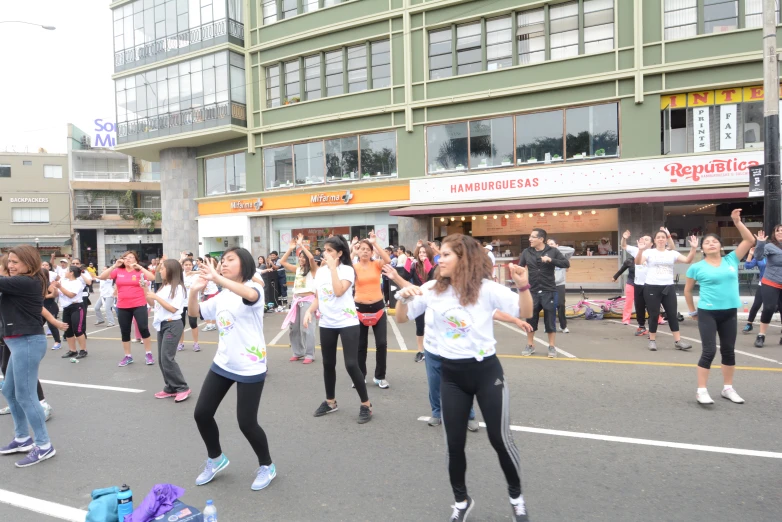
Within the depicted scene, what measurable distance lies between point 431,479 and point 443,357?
49.7 inches

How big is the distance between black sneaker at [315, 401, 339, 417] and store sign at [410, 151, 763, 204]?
1413cm

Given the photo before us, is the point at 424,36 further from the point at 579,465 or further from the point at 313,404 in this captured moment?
the point at 579,465

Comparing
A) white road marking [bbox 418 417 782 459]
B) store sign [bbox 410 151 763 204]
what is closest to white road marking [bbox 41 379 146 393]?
white road marking [bbox 418 417 782 459]

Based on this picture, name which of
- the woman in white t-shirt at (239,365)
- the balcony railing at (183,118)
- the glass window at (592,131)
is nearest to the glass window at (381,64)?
the balcony railing at (183,118)

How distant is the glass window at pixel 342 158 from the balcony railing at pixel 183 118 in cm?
491

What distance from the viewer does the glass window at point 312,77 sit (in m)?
22.5

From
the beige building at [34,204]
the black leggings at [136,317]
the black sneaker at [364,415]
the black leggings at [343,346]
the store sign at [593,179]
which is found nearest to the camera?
the black sneaker at [364,415]

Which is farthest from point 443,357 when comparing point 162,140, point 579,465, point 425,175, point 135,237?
point 135,237

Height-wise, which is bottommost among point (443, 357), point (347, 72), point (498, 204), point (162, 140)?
point (443, 357)

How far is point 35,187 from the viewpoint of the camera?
42.8m

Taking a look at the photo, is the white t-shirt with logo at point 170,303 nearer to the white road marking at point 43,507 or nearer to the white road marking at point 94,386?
the white road marking at point 94,386

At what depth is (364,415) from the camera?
5344 mm

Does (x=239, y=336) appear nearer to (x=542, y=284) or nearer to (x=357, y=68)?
(x=542, y=284)

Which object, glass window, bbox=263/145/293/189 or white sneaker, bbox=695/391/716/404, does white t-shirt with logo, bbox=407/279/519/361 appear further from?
glass window, bbox=263/145/293/189
